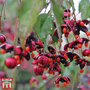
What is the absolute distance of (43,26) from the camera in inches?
37.7

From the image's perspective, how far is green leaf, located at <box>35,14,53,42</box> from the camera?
2.97ft

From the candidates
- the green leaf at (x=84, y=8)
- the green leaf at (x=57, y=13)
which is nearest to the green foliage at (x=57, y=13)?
the green leaf at (x=57, y=13)

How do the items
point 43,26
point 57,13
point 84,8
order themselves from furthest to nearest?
point 84,8 → point 43,26 → point 57,13

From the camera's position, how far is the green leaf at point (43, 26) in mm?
905

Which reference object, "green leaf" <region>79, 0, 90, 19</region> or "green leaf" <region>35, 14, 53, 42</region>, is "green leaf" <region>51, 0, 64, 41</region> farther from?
"green leaf" <region>79, 0, 90, 19</region>

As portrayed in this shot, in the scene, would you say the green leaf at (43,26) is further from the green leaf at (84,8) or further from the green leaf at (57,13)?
the green leaf at (84,8)

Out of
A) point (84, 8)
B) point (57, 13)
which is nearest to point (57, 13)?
point (57, 13)

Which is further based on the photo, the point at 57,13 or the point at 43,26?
the point at 43,26

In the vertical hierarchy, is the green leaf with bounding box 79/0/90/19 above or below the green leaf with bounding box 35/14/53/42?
above

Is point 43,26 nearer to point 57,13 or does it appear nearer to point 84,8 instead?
point 57,13

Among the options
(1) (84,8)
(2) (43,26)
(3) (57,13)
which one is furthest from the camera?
(1) (84,8)

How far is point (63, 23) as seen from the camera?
89cm

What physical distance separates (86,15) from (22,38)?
643mm

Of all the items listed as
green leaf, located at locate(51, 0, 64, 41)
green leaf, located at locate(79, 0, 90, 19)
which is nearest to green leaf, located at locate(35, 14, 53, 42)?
green leaf, located at locate(51, 0, 64, 41)
